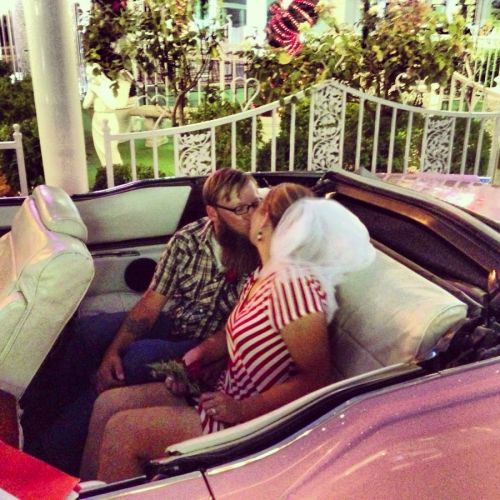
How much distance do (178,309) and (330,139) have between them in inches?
110

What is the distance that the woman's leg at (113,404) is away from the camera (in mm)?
1835

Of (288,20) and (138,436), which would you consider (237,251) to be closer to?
(138,436)

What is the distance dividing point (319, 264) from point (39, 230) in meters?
0.89

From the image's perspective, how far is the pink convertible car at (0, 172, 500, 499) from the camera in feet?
3.96

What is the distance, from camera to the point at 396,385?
134 cm

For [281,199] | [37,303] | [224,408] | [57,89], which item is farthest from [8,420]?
[57,89]

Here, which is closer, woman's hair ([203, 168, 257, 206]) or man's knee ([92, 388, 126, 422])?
man's knee ([92, 388, 126, 422])

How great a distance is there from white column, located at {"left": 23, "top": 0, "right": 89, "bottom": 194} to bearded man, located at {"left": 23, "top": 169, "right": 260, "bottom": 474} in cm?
160

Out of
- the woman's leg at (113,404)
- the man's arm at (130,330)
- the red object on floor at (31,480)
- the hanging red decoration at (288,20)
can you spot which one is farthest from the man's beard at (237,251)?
the hanging red decoration at (288,20)

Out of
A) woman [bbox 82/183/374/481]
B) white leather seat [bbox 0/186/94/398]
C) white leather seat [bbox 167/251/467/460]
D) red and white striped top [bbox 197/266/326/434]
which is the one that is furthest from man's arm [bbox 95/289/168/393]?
white leather seat [bbox 167/251/467/460]

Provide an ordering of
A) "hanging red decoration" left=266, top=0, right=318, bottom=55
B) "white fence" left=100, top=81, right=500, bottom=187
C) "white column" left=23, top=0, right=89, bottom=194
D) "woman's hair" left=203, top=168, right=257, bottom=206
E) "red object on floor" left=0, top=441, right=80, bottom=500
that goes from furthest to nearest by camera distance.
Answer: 1. "hanging red decoration" left=266, top=0, right=318, bottom=55
2. "white fence" left=100, top=81, right=500, bottom=187
3. "white column" left=23, top=0, right=89, bottom=194
4. "woman's hair" left=203, top=168, right=257, bottom=206
5. "red object on floor" left=0, top=441, right=80, bottom=500

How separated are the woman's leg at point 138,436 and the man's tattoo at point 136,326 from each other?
0.59m

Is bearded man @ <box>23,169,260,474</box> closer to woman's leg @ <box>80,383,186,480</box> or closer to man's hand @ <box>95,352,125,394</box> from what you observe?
man's hand @ <box>95,352,125,394</box>

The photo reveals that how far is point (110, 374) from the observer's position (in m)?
2.21
